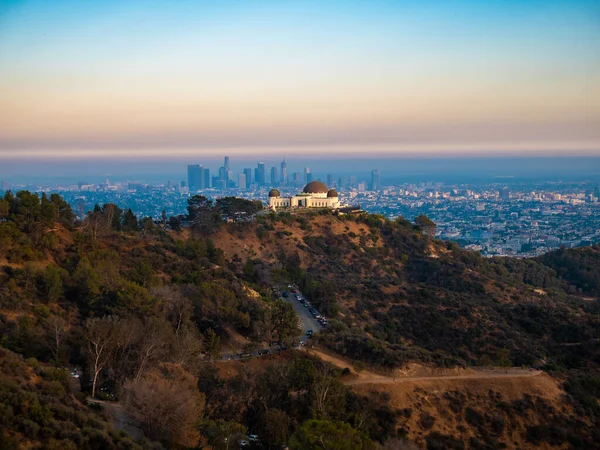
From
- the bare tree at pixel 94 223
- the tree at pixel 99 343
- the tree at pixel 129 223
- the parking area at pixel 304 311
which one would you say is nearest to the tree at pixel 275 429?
the tree at pixel 99 343

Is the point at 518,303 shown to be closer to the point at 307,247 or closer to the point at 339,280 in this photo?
the point at 339,280

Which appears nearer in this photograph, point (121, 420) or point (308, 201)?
point (121, 420)

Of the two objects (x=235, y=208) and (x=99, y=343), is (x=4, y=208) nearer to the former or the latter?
(x=99, y=343)

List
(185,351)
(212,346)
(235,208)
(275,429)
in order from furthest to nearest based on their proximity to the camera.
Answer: (235,208) < (212,346) < (185,351) < (275,429)

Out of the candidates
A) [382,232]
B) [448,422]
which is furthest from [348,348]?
[382,232]

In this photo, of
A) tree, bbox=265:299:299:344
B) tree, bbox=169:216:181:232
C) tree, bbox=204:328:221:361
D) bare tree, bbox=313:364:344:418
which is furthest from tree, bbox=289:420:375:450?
tree, bbox=169:216:181:232

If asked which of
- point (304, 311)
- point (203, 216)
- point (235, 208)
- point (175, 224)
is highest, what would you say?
point (235, 208)

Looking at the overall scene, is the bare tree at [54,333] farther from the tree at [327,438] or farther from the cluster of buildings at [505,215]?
the cluster of buildings at [505,215]

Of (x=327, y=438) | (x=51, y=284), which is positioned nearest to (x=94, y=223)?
(x=51, y=284)
